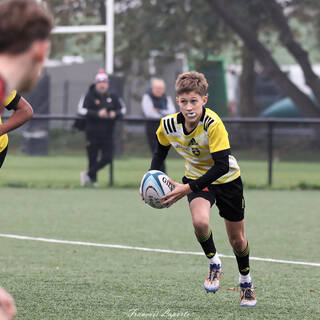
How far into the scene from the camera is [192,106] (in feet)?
19.2

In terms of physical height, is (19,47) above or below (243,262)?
above

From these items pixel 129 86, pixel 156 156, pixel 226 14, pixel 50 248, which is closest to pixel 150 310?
pixel 156 156

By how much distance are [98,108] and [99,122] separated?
27 centimetres

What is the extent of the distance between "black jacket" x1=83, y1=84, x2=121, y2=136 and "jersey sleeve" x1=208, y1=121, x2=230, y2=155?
9.29 metres

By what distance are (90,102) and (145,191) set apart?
9.32 m

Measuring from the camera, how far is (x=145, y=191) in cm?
595

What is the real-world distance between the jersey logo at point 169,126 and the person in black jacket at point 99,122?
29.4ft

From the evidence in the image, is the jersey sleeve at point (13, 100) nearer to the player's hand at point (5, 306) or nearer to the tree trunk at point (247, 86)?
the player's hand at point (5, 306)

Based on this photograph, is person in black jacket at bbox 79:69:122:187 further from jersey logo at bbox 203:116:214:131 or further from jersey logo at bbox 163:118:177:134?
jersey logo at bbox 203:116:214:131

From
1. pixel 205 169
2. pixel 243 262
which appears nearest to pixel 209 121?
pixel 205 169

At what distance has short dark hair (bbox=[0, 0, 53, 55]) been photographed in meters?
2.78

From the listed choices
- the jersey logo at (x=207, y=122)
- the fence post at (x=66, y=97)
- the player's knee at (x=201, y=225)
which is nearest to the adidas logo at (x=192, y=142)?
the jersey logo at (x=207, y=122)

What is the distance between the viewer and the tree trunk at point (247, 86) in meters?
30.5

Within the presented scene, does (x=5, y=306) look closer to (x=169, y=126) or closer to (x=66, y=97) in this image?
(x=169, y=126)
